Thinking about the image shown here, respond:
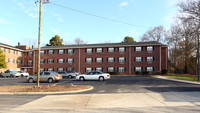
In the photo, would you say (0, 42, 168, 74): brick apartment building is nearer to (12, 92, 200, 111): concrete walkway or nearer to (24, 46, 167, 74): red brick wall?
(24, 46, 167, 74): red brick wall

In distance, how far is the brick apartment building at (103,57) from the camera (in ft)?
133

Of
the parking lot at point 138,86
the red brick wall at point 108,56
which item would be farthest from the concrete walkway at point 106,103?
the red brick wall at point 108,56

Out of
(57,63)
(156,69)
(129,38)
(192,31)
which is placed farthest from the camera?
(129,38)

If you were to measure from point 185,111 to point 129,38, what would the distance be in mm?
63408

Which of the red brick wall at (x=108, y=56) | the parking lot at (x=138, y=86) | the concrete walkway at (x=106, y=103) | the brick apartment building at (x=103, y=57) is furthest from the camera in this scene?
the brick apartment building at (x=103, y=57)

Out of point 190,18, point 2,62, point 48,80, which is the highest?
point 190,18

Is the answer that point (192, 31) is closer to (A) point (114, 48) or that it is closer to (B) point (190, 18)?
(B) point (190, 18)

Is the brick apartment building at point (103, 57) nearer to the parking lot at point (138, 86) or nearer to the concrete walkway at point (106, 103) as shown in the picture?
the parking lot at point (138, 86)

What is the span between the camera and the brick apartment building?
40.4m

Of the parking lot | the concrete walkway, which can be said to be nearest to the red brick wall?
the parking lot

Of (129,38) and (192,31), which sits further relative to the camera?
(129,38)

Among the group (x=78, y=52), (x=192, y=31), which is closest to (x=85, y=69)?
(x=78, y=52)

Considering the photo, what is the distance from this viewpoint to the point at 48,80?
1950 centimetres

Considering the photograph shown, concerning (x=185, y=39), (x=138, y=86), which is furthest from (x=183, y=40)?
(x=138, y=86)
